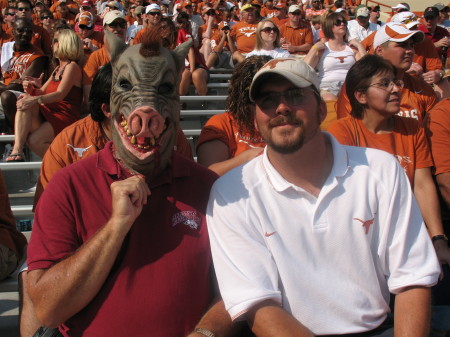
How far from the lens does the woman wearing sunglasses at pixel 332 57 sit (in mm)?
5539

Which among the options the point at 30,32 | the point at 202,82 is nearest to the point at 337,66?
the point at 202,82

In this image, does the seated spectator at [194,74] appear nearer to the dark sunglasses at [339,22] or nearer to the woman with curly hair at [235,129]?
the dark sunglasses at [339,22]

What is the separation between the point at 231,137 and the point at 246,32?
496 centimetres

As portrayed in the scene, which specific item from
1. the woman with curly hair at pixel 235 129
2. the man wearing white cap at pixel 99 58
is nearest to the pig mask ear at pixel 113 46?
the woman with curly hair at pixel 235 129

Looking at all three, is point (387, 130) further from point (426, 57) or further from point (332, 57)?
point (332, 57)

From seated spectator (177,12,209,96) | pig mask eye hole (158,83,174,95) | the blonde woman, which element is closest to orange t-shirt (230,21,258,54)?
seated spectator (177,12,209,96)

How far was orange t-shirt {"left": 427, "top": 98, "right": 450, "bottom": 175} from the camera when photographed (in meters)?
2.96

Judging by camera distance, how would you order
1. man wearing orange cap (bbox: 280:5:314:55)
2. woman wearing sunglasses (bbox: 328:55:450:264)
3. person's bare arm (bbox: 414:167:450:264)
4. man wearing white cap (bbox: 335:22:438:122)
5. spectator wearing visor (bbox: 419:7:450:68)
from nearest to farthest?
person's bare arm (bbox: 414:167:450:264) < woman wearing sunglasses (bbox: 328:55:450:264) < man wearing white cap (bbox: 335:22:438:122) < spectator wearing visor (bbox: 419:7:450:68) < man wearing orange cap (bbox: 280:5:314:55)

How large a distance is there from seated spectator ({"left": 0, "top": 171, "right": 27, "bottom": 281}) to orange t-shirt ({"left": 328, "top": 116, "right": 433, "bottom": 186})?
68.9 inches

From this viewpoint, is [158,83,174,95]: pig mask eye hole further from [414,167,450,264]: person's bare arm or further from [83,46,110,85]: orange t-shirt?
[83,46,110,85]: orange t-shirt

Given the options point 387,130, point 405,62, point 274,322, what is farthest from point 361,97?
point 274,322

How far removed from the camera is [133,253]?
1.75 meters

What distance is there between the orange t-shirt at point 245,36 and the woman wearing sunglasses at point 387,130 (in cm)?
455

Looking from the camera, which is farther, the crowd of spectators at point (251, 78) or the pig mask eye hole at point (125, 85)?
the crowd of spectators at point (251, 78)
